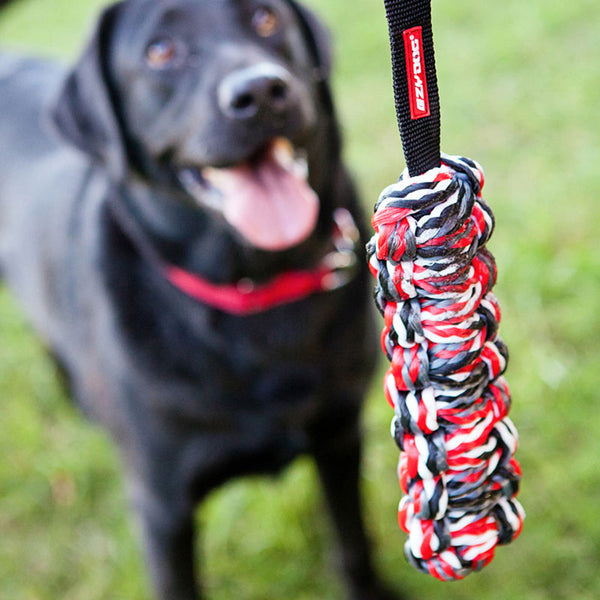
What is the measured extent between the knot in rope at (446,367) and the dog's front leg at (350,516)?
111 centimetres

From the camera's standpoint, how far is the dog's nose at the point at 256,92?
1.40 m

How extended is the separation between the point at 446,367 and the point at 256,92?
3.02ft

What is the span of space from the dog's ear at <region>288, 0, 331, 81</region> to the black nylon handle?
1209mm

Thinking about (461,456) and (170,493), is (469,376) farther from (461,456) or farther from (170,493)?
(170,493)

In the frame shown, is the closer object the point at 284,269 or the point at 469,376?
the point at 469,376

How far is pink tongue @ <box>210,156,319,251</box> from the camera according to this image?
1.46m

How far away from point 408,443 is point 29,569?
1778 mm

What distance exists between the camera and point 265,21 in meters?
1.63

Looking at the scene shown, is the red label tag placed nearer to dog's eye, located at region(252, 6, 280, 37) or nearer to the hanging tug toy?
the hanging tug toy

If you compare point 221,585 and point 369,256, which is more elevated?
point 369,256

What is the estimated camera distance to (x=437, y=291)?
1.98 ft

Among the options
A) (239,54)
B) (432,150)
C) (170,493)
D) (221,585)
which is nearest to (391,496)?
(221,585)

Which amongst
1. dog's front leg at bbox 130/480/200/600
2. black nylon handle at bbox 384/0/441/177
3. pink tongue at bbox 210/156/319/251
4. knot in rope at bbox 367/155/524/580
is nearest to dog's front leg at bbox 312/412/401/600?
dog's front leg at bbox 130/480/200/600

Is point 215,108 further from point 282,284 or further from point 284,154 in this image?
point 282,284
